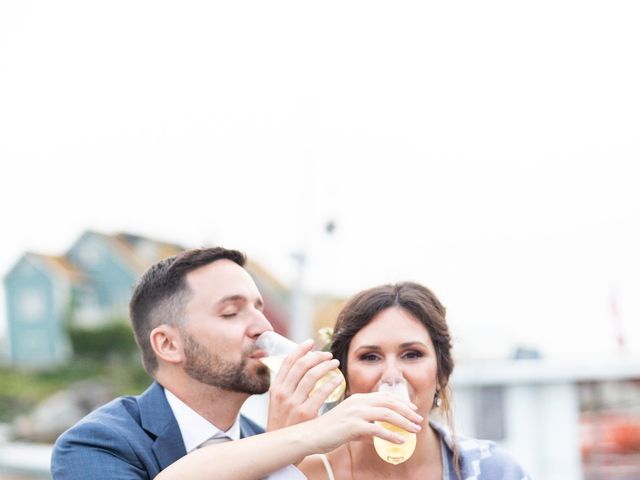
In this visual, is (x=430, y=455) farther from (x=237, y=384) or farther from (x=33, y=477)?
(x=33, y=477)

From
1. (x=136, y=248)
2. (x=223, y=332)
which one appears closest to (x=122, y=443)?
(x=223, y=332)

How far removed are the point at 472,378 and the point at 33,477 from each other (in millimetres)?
7386

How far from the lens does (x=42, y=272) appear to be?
42312mm

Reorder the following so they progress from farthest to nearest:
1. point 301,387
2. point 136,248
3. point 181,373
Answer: point 136,248, point 181,373, point 301,387

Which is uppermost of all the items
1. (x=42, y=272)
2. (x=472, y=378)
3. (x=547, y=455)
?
(x=42, y=272)

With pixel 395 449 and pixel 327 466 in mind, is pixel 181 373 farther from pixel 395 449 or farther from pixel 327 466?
pixel 395 449

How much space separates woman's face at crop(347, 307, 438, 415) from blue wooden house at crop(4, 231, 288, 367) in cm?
3971

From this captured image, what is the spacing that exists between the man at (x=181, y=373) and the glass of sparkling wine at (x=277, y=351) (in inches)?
1.4

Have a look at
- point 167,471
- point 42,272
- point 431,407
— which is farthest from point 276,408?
point 42,272

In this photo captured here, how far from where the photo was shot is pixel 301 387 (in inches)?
85.4

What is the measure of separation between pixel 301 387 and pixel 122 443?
0.61m

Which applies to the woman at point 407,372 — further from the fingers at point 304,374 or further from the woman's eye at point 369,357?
the fingers at point 304,374

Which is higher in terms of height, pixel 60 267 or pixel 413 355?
pixel 60 267

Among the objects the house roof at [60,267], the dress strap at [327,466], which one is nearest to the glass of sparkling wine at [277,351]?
the dress strap at [327,466]
